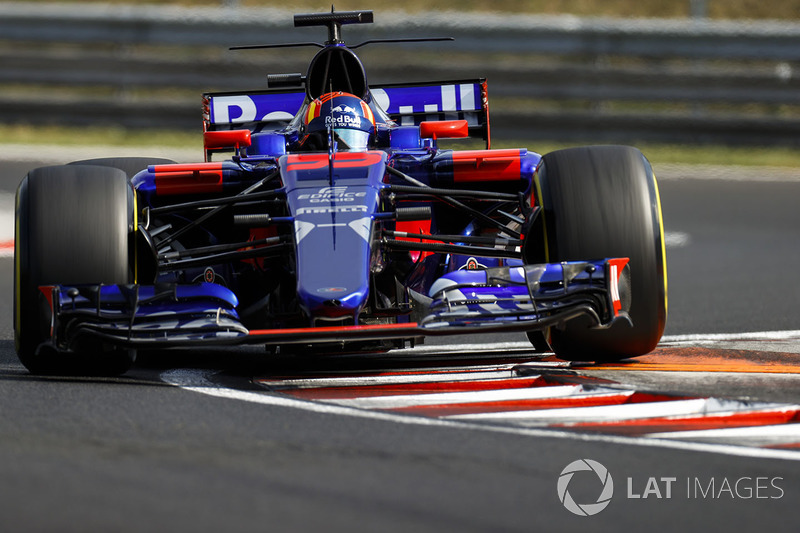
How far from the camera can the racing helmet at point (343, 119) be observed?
7426mm

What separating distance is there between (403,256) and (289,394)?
4.49ft

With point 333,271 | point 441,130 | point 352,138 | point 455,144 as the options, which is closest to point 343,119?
point 352,138

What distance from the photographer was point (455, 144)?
14508mm

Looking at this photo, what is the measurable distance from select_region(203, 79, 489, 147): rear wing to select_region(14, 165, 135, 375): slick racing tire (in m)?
2.70

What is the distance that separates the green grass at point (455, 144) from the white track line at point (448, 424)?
9095mm

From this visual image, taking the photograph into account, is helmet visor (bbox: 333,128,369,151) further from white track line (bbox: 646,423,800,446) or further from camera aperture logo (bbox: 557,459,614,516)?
camera aperture logo (bbox: 557,459,614,516)

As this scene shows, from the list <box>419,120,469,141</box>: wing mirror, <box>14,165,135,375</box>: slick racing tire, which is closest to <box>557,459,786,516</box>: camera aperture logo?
<box>14,165,135,375</box>: slick racing tire

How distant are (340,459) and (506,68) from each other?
453 inches

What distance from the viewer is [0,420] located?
16.3ft

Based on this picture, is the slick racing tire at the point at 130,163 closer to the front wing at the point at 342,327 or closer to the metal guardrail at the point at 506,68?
the front wing at the point at 342,327

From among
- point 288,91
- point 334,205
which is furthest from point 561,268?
point 288,91

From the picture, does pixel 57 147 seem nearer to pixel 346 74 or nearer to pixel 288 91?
pixel 288 91

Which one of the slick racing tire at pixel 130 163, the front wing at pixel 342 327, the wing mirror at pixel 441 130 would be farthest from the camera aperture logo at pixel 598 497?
the slick racing tire at pixel 130 163

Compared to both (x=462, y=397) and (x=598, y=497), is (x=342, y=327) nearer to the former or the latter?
(x=462, y=397)
